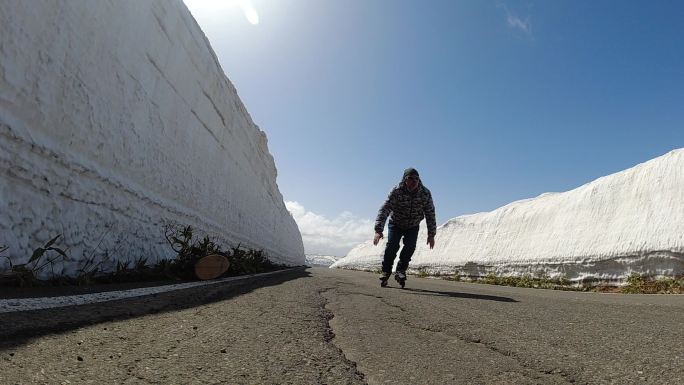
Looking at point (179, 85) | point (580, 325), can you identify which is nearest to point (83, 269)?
point (580, 325)

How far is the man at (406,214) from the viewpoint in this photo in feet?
21.1

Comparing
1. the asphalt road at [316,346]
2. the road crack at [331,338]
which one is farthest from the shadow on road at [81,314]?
the road crack at [331,338]

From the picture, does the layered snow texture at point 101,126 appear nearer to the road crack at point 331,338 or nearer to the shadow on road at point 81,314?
the shadow on road at point 81,314

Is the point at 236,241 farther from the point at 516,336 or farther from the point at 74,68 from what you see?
the point at 516,336

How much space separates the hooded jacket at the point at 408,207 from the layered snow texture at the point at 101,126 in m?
3.41

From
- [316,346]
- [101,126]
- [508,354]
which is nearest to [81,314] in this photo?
[316,346]

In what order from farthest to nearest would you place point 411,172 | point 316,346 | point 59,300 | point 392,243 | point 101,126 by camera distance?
point 392,243
point 411,172
point 101,126
point 59,300
point 316,346

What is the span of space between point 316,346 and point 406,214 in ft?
15.7

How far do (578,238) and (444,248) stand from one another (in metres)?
6.85

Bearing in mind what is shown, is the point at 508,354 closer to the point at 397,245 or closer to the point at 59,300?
the point at 59,300

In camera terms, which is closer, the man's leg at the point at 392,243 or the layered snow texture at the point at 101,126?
the layered snow texture at the point at 101,126

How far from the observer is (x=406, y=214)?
21.5 ft

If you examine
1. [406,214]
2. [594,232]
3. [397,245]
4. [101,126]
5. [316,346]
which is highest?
[101,126]

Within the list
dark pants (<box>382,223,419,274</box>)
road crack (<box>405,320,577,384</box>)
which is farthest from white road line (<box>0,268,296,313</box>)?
dark pants (<box>382,223,419,274</box>)
